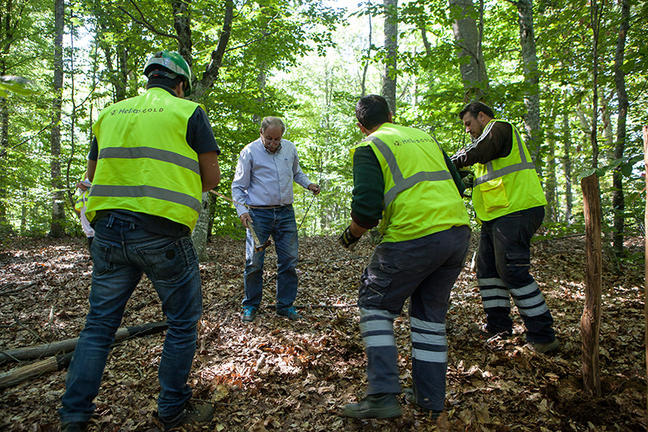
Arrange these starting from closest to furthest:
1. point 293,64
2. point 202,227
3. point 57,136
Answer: point 202,227 → point 293,64 → point 57,136

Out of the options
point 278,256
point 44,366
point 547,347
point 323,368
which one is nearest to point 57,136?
point 44,366

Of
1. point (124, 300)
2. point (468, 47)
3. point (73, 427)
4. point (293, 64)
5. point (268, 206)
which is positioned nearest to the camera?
point (73, 427)

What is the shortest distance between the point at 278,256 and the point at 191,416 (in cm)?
210

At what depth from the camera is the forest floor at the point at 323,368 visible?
7.98 ft

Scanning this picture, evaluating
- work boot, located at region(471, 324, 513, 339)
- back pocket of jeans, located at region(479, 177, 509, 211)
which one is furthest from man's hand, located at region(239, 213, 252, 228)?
work boot, located at region(471, 324, 513, 339)

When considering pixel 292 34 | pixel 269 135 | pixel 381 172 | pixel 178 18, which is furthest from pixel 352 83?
pixel 381 172

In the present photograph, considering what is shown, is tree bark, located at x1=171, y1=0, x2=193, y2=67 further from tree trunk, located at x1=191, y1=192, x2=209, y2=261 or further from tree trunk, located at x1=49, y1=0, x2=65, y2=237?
tree trunk, located at x1=49, y1=0, x2=65, y2=237

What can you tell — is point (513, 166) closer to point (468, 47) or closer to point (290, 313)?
point (290, 313)

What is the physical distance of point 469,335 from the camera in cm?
374

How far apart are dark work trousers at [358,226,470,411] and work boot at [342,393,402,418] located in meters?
0.05

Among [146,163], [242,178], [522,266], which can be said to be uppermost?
[242,178]

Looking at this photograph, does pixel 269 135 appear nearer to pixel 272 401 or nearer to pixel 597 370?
pixel 272 401

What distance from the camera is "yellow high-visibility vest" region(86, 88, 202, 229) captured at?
215 cm

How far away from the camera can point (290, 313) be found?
4.29 meters
